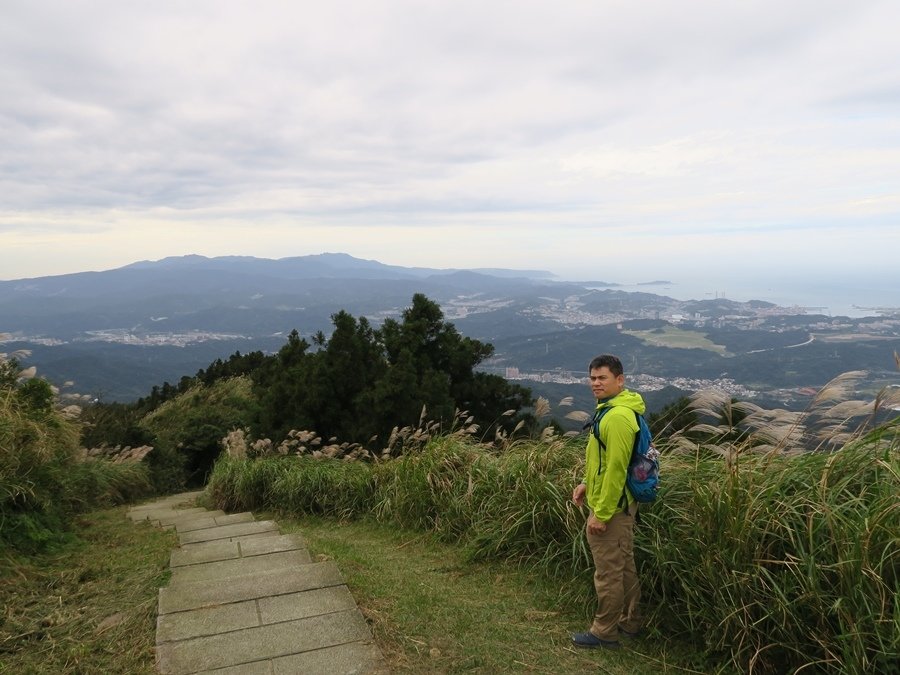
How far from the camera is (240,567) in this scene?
423cm

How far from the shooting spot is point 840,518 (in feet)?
9.02

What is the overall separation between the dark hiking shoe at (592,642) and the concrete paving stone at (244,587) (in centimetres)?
150

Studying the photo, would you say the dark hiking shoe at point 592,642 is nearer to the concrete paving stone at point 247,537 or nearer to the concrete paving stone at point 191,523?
the concrete paving stone at point 247,537

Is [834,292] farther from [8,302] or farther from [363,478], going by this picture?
[8,302]

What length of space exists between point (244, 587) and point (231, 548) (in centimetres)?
114

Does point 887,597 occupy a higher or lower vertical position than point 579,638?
higher

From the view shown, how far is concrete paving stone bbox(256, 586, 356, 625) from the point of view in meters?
3.33

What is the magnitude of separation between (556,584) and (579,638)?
0.74 metres

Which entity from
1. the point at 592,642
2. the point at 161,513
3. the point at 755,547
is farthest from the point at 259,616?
the point at 161,513

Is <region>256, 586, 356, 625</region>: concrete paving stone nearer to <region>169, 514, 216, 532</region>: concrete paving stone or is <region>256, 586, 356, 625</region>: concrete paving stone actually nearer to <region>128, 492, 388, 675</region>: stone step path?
<region>128, 492, 388, 675</region>: stone step path

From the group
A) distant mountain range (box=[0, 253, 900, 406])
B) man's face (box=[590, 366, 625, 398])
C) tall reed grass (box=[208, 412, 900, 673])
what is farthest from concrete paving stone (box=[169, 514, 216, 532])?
man's face (box=[590, 366, 625, 398])

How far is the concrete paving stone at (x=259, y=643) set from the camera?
9.42 feet

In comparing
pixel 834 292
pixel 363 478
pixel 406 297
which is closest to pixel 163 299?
pixel 406 297

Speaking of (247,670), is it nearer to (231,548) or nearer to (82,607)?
(82,607)
